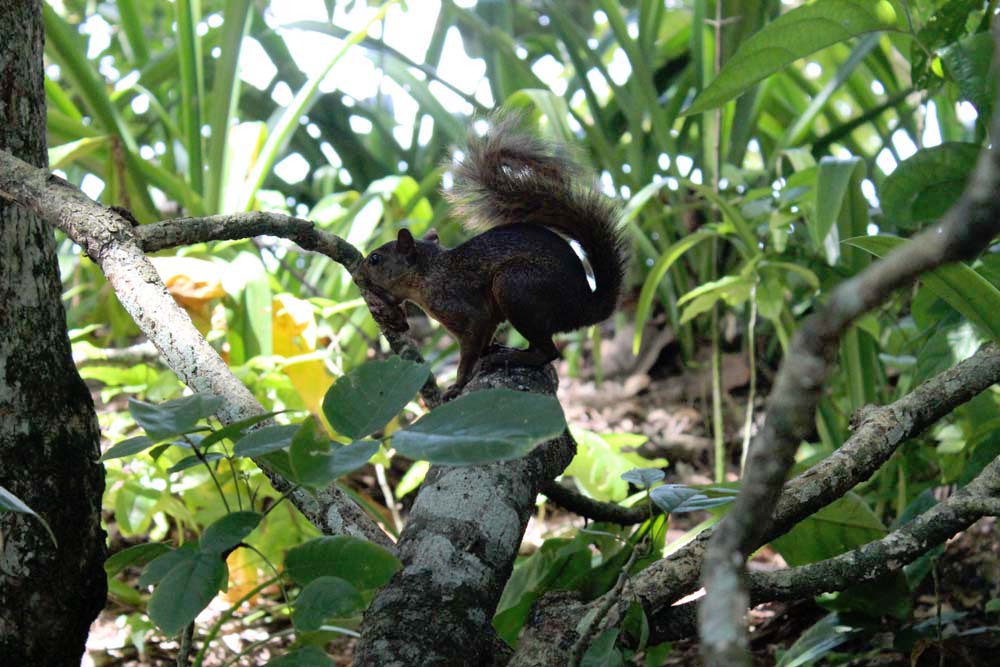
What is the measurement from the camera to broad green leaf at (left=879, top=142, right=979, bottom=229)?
1.36 meters

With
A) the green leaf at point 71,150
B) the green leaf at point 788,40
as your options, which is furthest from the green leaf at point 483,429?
the green leaf at point 71,150

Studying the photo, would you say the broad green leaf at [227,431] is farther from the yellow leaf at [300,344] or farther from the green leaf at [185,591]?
the yellow leaf at [300,344]

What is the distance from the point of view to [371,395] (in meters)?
0.72

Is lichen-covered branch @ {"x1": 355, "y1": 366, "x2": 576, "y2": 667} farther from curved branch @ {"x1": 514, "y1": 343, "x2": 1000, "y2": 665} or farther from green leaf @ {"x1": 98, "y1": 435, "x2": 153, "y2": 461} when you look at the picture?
green leaf @ {"x1": 98, "y1": 435, "x2": 153, "y2": 461}

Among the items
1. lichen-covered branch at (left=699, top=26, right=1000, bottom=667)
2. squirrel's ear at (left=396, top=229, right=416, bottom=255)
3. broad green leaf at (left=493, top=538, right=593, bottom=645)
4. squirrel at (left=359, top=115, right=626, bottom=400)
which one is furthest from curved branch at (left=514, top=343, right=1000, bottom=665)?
squirrel's ear at (left=396, top=229, right=416, bottom=255)

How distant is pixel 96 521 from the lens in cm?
103

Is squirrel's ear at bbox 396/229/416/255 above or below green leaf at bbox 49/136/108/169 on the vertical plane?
below

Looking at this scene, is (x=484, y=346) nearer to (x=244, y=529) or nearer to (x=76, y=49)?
(x=244, y=529)

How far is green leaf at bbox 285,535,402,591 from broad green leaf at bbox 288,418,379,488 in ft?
0.27

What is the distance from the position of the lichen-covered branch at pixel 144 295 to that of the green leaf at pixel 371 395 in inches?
8.9

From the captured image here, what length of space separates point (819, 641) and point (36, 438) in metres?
1.01

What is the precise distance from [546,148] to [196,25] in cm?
126

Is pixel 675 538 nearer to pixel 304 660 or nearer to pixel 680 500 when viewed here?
pixel 680 500

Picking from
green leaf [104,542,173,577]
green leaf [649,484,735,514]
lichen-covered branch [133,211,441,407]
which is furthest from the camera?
lichen-covered branch [133,211,441,407]
